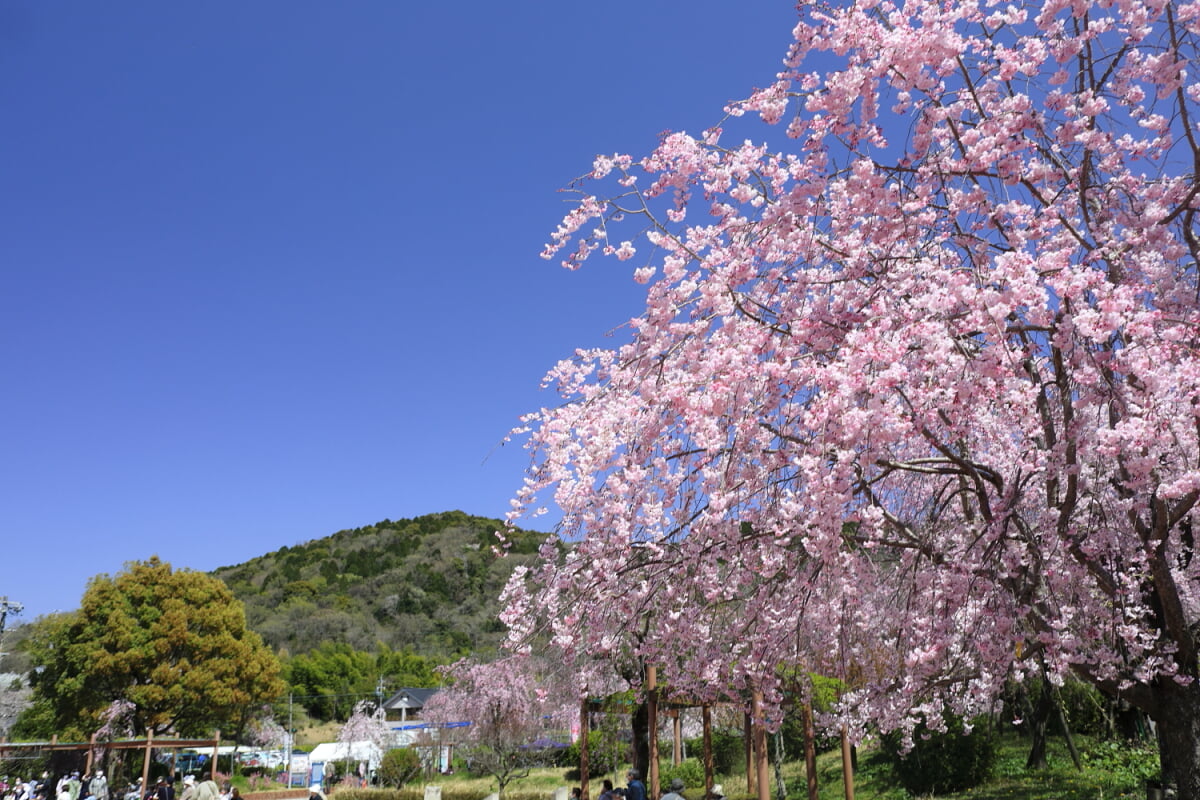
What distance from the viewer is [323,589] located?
60531 millimetres

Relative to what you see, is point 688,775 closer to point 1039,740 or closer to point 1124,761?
point 1039,740

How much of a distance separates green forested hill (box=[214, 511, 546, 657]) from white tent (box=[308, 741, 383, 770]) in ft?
37.3

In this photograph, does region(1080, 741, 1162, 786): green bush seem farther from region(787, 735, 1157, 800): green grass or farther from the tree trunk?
the tree trunk

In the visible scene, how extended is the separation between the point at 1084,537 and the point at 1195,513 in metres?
0.84

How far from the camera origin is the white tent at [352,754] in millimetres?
30203

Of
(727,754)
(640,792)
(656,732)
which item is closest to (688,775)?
(727,754)

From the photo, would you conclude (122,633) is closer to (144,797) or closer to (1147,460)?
(144,797)

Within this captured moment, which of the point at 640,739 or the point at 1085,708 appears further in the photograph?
the point at 1085,708

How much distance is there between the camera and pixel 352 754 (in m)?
30.3

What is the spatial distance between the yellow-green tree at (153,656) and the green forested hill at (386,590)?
1696cm

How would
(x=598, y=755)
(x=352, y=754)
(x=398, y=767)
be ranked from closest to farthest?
(x=598, y=755) → (x=398, y=767) → (x=352, y=754)

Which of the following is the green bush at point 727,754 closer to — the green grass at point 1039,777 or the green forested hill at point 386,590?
the green grass at point 1039,777

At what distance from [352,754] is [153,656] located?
8.60 metres

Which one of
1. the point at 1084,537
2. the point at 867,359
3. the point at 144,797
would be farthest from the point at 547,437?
the point at 144,797
